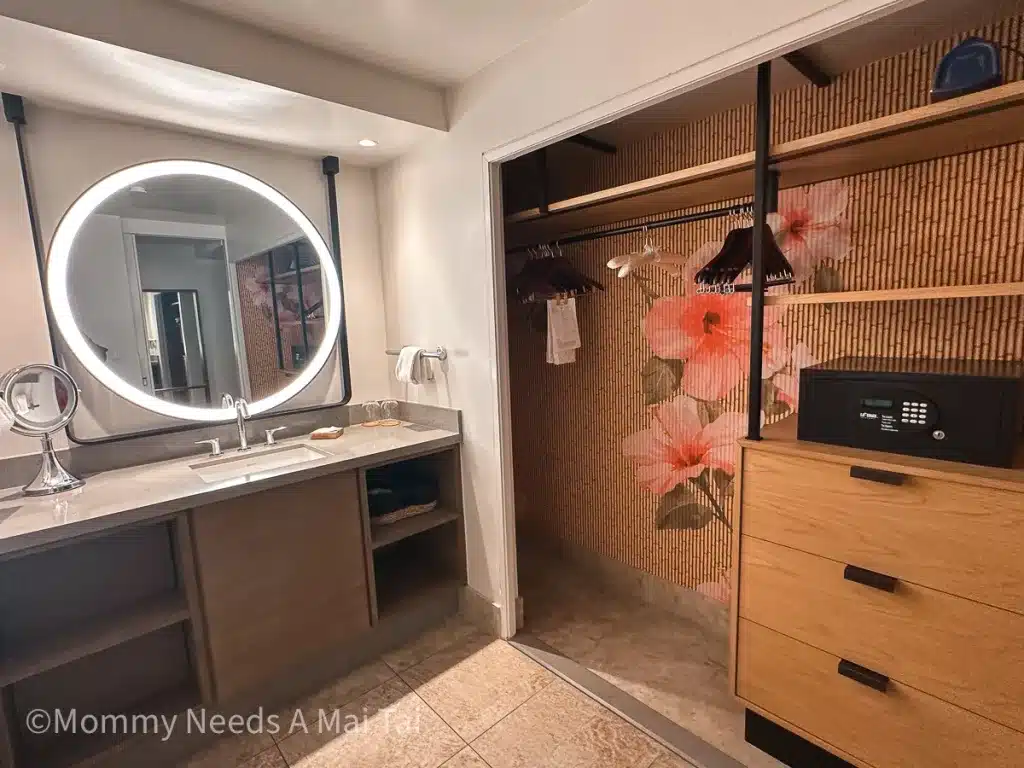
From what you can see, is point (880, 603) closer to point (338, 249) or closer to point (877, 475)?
point (877, 475)

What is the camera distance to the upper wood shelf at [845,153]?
42.3 inches

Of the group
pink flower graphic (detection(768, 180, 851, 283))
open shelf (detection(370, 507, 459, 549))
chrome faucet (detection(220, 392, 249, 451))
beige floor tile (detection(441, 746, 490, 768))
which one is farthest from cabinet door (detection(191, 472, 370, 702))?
pink flower graphic (detection(768, 180, 851, 283))

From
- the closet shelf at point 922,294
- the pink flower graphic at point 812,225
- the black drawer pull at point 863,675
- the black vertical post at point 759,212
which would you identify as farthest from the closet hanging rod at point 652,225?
the black drawer pull at point 863,675

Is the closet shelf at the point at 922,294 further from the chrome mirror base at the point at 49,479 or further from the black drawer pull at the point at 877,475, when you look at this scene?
the chrome mirror base at the point at 49,479

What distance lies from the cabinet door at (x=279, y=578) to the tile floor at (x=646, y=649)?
2.78ft

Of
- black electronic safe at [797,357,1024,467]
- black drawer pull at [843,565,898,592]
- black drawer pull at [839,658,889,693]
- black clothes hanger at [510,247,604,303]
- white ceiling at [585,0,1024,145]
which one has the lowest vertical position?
black drawer pull at [839,658,889,693]

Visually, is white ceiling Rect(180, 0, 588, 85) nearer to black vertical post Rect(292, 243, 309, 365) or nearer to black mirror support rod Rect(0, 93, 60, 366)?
black mirror support rod Rect(0, 93, 60, 366)

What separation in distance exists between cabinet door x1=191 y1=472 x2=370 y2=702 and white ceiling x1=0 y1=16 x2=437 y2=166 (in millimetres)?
1299

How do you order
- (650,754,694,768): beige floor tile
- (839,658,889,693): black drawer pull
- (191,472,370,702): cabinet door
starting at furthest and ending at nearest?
(191,472,370,702): cabinet door < (650,754,694,768): beige floor tile < (839,658,889,693): black drawer pull

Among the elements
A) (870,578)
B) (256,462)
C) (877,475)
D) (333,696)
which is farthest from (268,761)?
(877,475)

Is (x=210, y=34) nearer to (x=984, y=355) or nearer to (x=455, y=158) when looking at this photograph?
(x=455, y=158)

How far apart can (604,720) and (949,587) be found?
1094 millimetres

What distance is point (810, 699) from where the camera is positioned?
137cm

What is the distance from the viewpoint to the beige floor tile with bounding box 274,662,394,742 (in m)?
1.71
